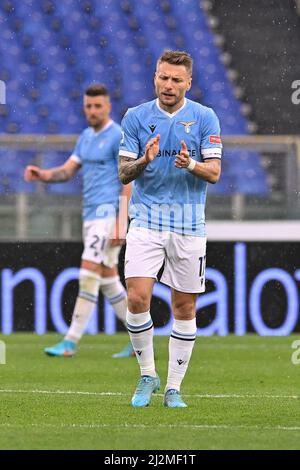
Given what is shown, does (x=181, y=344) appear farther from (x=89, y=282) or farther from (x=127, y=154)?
(x=89, y=282)

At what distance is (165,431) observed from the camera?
5.30 m

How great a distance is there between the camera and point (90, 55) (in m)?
14.9

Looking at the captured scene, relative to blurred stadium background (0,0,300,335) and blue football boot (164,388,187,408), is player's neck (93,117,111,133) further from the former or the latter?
blue football boot (164,388,187,408)

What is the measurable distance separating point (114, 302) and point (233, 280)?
2.03 m

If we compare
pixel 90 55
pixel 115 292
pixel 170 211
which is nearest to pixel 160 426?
pixel 170 211

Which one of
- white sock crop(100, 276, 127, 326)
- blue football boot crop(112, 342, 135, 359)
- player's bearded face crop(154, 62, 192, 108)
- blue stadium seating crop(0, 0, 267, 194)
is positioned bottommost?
blue football boot crop(112, 342, 135, 359)

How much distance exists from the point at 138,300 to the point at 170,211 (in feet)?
1.69

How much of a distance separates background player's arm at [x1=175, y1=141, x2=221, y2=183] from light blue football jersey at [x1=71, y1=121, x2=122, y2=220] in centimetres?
353

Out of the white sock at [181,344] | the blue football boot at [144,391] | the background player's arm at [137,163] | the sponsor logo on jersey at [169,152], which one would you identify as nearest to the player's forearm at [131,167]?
the background player's arm at [137,163]

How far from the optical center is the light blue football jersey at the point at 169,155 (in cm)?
645

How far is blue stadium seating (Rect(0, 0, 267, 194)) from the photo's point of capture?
14016mm

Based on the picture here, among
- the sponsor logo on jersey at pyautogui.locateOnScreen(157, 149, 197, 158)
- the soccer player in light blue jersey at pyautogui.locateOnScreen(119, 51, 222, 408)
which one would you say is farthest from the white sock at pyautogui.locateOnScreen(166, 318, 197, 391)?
the sponsor logo on jersey at pyautogui.locateOnScreen(157, 149, 197, 158)

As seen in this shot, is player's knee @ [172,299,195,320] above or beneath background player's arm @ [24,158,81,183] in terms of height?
beneath
